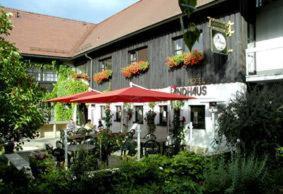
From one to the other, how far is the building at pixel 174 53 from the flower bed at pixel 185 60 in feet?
0.76

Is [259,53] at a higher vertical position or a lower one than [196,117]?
higher

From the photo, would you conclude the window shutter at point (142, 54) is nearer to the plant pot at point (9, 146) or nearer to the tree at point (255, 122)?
the tree at point (255, 122)

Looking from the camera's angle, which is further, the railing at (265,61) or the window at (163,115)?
the window at (163,115)

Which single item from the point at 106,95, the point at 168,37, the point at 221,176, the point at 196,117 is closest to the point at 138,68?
the point at 168,37

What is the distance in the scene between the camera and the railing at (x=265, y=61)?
40.0 ft

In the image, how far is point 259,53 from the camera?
1298cm

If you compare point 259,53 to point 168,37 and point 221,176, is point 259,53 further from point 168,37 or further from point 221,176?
point 221,176

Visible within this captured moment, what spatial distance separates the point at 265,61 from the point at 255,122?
13.1ft

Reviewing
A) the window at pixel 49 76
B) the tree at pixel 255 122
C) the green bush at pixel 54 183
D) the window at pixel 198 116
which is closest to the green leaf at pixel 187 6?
the green bush at pixel 54 183

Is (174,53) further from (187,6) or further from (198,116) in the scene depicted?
(187,6)

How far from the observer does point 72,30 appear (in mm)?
28594

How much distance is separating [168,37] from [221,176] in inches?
398

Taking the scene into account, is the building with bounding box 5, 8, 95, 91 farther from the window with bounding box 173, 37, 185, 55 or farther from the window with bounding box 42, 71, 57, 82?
the window with bounding box 173, 37, 185, 55

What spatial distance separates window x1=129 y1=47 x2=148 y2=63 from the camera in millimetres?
18141
